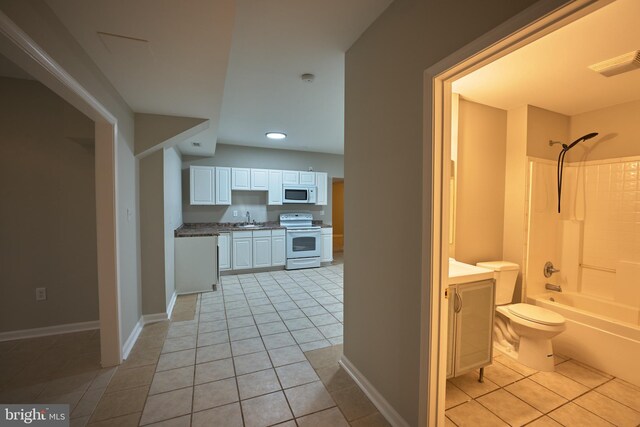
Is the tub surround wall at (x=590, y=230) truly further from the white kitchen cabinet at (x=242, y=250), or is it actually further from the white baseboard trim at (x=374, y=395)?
the white kitchen cabinet at (x=242, y=250)

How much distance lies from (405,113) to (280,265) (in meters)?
4.28

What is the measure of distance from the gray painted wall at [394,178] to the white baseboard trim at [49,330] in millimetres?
2690

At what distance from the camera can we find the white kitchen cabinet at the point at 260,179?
17.4ft

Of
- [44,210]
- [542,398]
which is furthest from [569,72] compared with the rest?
[44,210]

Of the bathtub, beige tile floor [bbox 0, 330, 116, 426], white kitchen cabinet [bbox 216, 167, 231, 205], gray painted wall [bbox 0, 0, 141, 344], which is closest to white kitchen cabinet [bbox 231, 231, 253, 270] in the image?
white kitchen cabinet [bbox 216, 167, 231, 205]

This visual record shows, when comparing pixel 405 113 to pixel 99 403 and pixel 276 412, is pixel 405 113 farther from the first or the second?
pixel 99 403

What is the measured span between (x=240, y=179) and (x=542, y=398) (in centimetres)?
494

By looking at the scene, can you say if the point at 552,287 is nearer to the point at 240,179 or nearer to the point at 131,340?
the point at 131,340

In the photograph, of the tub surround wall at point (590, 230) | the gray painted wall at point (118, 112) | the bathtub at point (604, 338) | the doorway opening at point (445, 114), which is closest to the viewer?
the doorway opening at point (445, 114)

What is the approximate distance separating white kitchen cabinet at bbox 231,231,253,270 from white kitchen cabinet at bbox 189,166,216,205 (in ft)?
2.72

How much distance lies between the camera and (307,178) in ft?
18.8

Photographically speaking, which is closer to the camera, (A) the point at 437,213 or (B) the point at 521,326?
(A) the point at 437,213

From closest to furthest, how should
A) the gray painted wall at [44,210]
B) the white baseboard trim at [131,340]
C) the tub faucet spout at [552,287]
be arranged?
1. the white baseboard trim at [131,340]
2. the gray painted wall at [44,210]
3. the tub faucet spout at [552,287]

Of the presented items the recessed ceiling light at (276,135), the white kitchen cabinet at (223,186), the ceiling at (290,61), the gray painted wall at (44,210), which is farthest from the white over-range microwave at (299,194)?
the gray painted wall at (44,210)
